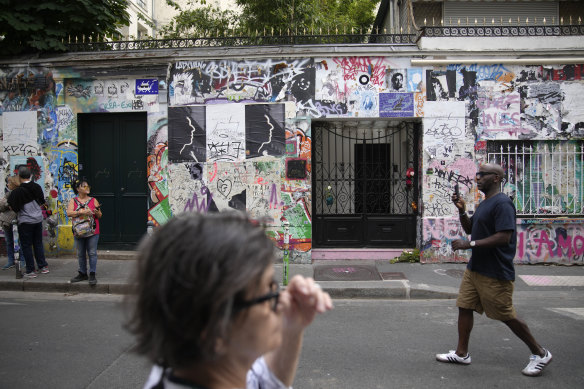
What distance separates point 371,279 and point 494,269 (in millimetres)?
3954

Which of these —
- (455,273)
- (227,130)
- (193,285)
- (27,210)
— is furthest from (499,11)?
(193,285)

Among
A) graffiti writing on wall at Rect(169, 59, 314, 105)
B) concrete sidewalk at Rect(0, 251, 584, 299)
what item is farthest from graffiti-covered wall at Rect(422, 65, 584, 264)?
graffiti writing on wall at Rect(169, 59, 314, 105)

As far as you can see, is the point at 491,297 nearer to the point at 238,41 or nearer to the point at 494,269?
the point at 494,269

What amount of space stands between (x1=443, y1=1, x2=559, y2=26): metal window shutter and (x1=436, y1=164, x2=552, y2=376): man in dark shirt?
26.3 feet

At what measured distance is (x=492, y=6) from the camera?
11.2 m

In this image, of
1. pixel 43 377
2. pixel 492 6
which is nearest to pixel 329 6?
pixel 492 6

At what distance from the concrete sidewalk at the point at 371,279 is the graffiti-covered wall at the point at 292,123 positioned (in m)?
0.54

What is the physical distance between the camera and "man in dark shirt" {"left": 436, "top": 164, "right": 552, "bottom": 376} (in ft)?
13.9

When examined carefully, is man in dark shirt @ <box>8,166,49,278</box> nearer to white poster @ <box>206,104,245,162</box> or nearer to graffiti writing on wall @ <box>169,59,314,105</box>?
graffiti writing on wall @ <box>169,59,314,105</box>

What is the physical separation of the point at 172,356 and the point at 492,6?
12111mm

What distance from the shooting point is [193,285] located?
1.23 metres

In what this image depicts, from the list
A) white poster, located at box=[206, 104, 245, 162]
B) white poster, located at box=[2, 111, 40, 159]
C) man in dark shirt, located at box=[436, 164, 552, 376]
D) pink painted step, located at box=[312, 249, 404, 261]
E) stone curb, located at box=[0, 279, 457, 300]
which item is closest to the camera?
man in dark shirt, located at box=[436, 164, 552, 376]

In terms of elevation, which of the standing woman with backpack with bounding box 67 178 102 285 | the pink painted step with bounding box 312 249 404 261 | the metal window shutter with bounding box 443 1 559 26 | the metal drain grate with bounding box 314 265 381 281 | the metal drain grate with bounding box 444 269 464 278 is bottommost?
the metal drain grate with bounding box 444 269 464 278

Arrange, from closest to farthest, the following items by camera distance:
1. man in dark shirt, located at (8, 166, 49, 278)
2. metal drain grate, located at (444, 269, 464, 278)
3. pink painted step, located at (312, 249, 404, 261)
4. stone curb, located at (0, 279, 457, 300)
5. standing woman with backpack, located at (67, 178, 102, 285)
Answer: stone curb, located at (0, 279, 457, 300) < standing woman with backpack, located at (67, 178, 102, 285) < man in dark shirt, located at (8, 166, 49, 278) < metal drain grate, located at (444, 269, 464, 278) < pink painted step, located at (312, 249, 404, 261)
